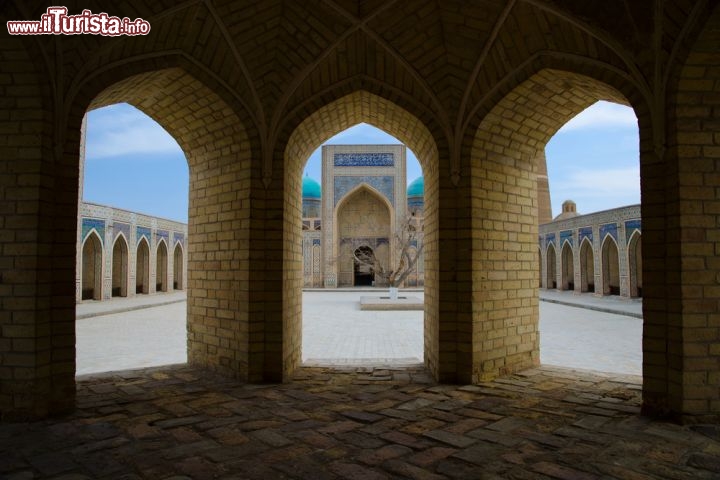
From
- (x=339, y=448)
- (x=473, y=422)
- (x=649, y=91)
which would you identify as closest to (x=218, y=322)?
(x=339, y=448)

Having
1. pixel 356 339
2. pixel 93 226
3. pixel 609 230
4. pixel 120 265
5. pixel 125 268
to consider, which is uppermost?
pixel 93 226

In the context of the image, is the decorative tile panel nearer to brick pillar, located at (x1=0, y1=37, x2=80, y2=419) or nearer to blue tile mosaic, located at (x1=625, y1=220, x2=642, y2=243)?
blue tile mosaic, located at (x1=625, y1=220, x2=642, y2=243)

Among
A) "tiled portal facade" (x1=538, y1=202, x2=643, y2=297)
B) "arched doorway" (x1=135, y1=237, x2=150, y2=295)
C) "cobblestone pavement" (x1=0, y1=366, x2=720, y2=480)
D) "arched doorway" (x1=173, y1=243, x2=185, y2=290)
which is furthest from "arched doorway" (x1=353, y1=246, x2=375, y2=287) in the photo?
"cobblestone pavement" (x1=0, y1=366, x2=720, y2=480)

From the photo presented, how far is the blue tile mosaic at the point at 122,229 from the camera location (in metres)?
17.7

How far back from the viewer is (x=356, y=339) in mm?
8633

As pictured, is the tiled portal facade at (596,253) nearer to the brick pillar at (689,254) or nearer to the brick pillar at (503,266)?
the brick pillar at (503,266)

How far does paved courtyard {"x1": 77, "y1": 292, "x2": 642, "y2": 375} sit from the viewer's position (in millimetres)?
6688

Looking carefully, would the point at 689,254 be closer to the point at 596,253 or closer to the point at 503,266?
the point at 503,266

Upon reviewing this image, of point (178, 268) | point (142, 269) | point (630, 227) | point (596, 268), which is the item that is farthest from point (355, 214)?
point (630, 227)

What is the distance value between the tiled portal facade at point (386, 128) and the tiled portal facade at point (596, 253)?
32.3 ft

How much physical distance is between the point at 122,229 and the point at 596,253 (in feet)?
64.3

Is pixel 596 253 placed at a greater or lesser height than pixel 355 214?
lesser

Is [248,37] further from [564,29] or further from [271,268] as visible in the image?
[564,29]

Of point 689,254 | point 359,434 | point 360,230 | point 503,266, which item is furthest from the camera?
point 360,230
